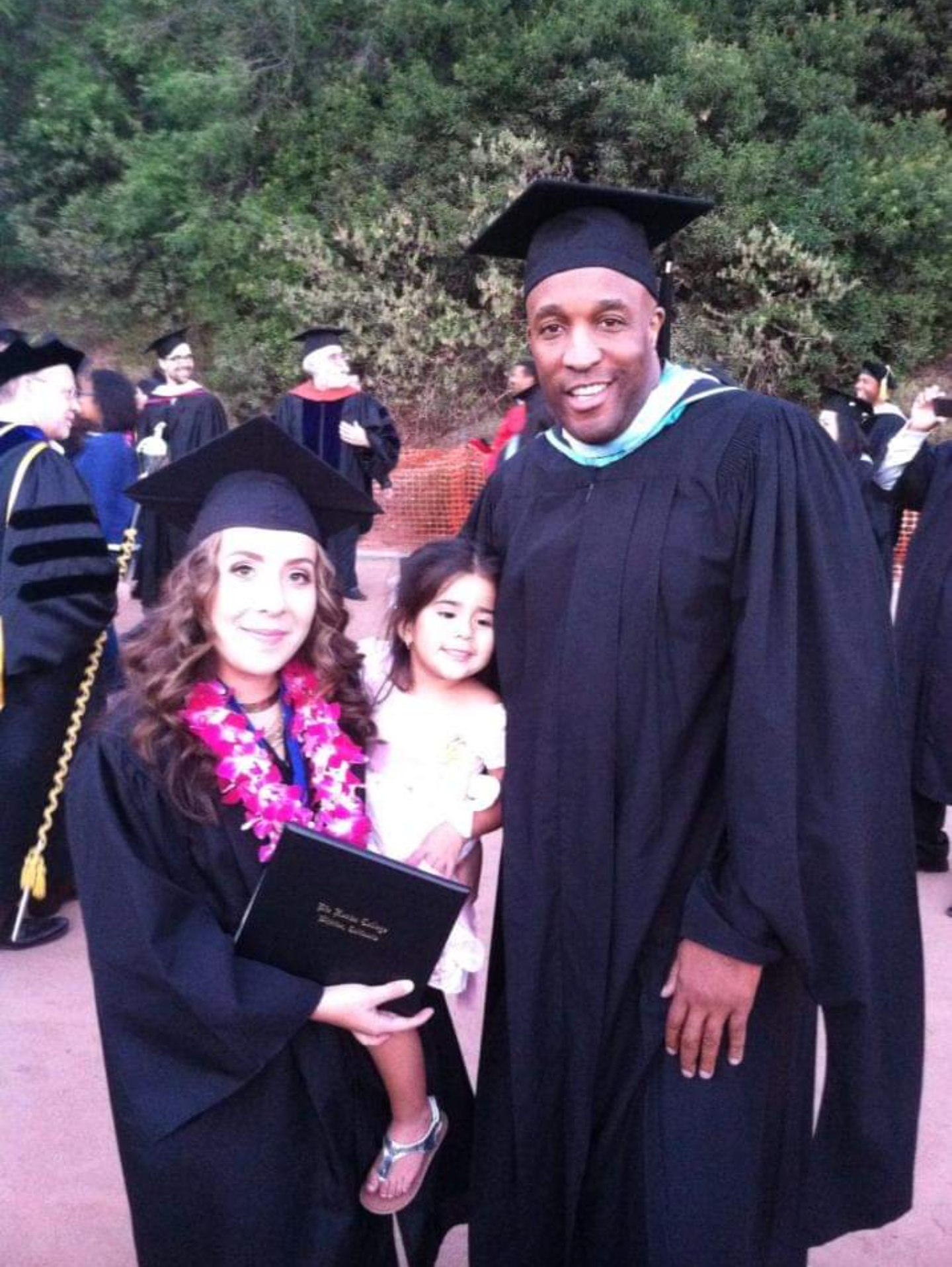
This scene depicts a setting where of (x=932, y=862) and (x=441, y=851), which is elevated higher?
(x=441, y=851)

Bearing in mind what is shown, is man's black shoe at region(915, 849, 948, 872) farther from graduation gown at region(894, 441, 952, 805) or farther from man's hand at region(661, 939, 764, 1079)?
man's hand at region(661, 939, 764, 1079)

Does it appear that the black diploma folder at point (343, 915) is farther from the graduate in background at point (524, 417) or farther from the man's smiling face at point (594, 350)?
the graduate in background at point (524, 417)

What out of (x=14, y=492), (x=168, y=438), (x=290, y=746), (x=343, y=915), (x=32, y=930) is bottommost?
(x=32, y=930)

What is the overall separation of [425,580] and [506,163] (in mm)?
13882

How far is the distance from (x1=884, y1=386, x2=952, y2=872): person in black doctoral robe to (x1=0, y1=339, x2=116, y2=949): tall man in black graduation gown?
10.0 ft

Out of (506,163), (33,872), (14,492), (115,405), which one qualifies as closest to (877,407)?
(115,405)

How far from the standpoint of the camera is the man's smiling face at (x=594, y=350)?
195 cm

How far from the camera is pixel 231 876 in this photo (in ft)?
6.57

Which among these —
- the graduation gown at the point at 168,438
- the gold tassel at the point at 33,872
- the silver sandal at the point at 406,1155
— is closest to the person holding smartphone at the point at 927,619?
the silver sandal at the point at 406,1155

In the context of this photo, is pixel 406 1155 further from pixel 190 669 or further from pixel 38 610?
pixel 38 610

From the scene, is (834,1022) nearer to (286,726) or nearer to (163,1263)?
(286,726)

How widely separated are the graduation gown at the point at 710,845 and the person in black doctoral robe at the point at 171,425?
6246 mm

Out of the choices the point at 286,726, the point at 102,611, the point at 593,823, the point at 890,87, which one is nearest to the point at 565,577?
the point at 593,823

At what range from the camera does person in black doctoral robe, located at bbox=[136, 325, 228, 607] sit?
807 cm
